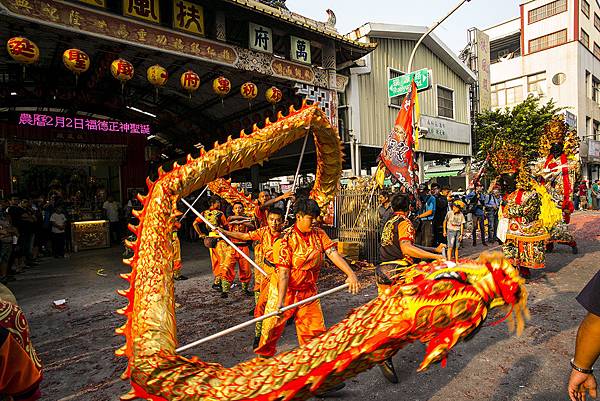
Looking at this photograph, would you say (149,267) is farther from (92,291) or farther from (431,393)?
(92,291)

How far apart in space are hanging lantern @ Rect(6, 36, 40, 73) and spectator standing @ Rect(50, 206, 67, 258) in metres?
5.15

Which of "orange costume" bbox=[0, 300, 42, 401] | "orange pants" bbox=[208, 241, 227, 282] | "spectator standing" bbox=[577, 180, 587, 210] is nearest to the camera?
"orange costume" bbox=[0, 300, 42, 401]

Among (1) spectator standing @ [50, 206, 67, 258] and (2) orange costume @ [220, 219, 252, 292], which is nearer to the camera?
(2) orange costume @ [220, 219, 252, 292]

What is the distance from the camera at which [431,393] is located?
117 inches

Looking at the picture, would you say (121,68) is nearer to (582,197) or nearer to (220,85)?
(220,85)

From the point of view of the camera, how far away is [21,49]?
5.93 meters

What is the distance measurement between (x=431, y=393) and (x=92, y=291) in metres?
6.44

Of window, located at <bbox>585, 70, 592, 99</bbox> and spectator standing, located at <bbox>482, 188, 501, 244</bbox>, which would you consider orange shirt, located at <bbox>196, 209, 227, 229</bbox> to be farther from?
window, located at <bbox>585, 70, 592, 99</bbox>

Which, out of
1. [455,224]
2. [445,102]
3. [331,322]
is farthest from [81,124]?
[445,102]

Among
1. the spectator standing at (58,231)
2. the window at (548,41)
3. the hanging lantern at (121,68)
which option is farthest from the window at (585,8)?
the spectator standing at (58,231)

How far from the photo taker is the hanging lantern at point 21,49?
19.2 ft

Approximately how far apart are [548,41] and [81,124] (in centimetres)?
3401

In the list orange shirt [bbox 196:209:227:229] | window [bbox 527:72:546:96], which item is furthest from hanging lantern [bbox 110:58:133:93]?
window [bbox 527:72:546:96]

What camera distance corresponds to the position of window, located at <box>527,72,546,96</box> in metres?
28.3
